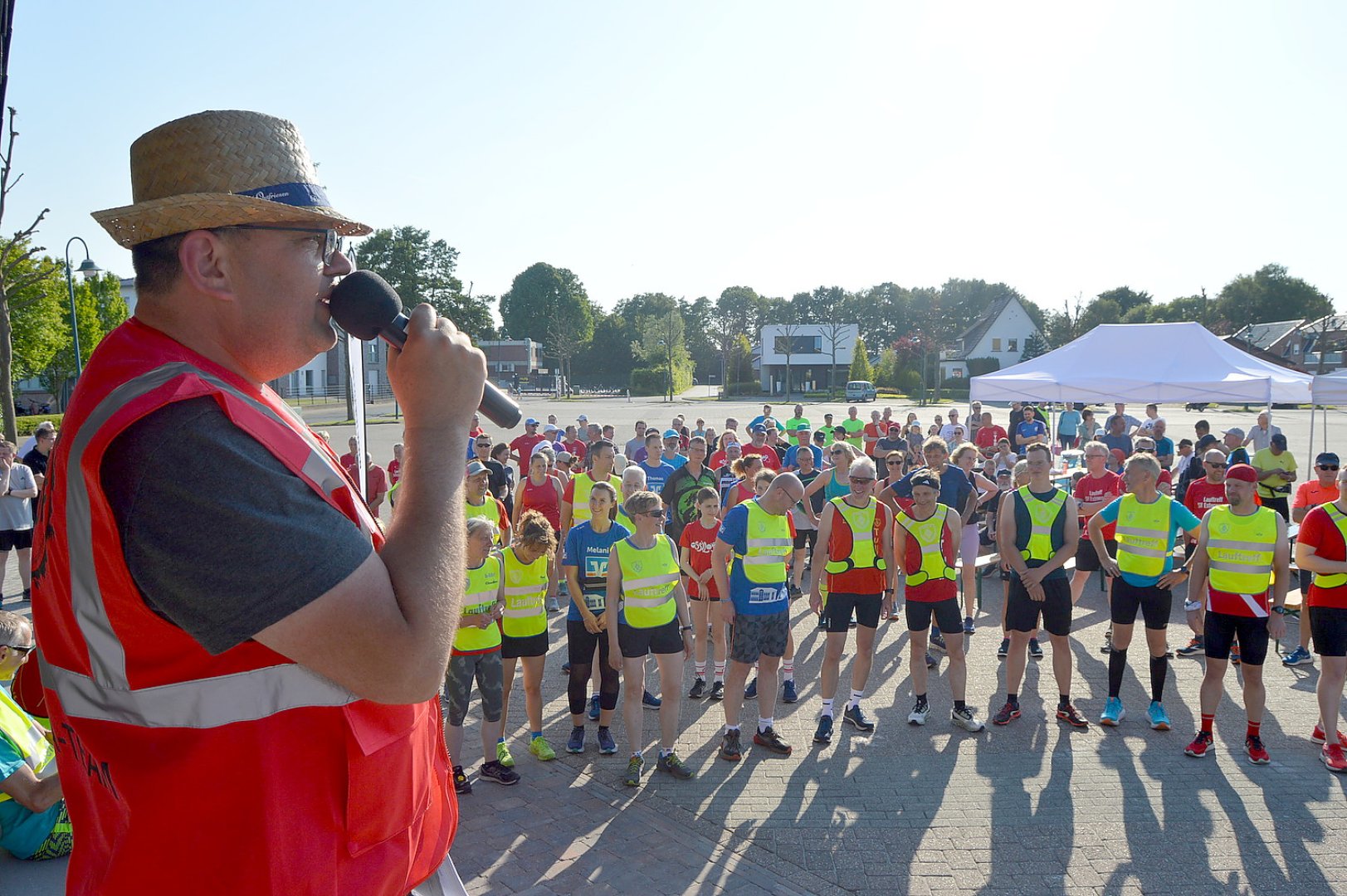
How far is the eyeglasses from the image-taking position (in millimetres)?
1213

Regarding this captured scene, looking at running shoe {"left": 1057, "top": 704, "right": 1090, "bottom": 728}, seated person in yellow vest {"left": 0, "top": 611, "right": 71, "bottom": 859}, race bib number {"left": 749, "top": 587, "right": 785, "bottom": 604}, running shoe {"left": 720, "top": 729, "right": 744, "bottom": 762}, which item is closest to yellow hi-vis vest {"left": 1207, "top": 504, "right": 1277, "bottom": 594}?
running shoe {"left": 1057, "top": 704, "right": 1090, "bottom": 728}

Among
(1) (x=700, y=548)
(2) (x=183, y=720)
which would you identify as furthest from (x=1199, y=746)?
(2) (x=183, y=720)

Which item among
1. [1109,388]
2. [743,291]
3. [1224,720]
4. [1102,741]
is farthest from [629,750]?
[743,291]

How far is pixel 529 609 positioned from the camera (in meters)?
6.76

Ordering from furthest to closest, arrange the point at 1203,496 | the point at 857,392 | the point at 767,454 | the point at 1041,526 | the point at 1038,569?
the point at 857,392 → the point at 767,454 → the point at 1203,496 → the point at 1041,526 → the point at 1038,569

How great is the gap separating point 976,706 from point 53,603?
7.80m

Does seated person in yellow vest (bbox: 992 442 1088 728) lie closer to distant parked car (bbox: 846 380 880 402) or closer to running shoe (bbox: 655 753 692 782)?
running shoe (bbox: 655 753 692 782)

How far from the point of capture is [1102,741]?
273 inches

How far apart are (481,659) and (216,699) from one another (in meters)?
5.51

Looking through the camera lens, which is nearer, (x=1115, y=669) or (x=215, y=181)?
(x=215, y=181)

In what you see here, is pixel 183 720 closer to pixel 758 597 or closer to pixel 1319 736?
pixel 758 597

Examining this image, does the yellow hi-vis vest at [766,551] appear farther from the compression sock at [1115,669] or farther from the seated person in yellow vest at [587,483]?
the compression sock at [1115,669]

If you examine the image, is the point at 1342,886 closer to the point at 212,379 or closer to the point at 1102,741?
the point at 1102,741

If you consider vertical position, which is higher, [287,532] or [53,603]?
[287,532]
